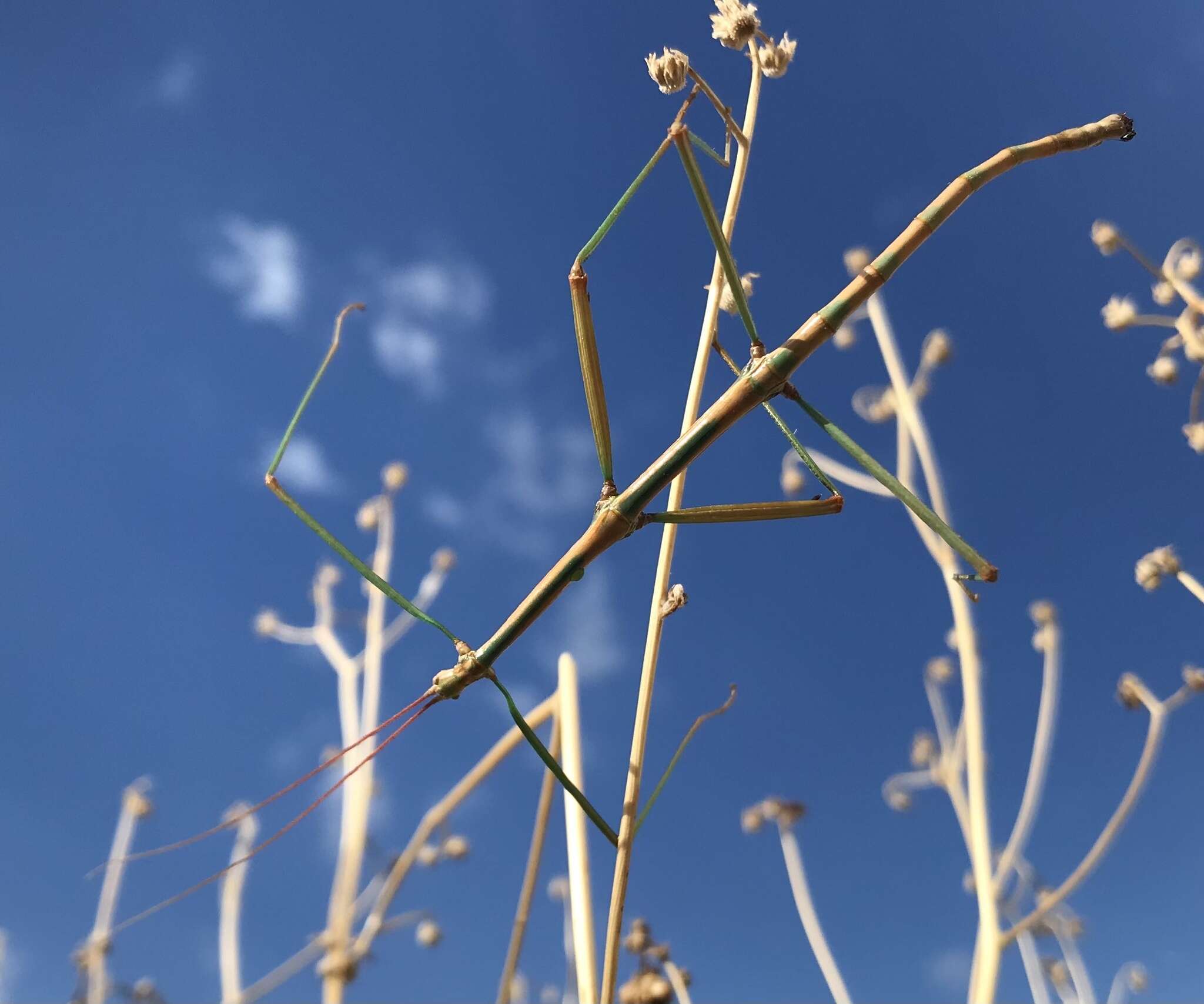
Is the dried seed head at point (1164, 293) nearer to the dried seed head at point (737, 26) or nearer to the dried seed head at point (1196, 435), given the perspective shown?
Answer: the dried seed head at point (1196, 435)

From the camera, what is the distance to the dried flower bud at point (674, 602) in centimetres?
158

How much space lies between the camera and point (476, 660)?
2303 millimetres

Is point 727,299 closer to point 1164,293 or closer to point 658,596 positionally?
point 658,596

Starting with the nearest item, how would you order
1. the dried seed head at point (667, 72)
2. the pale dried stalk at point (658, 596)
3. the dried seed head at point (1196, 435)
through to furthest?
the pale dried stalk at point (658, 596) < the dried seed head at point (667, 72) < the dried seed head at point (1196, 435)

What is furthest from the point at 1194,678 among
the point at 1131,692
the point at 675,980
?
the point at 675,980

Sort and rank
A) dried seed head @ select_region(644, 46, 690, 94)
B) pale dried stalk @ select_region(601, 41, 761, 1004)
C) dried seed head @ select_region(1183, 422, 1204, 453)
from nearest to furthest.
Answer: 1. pale dried stalk @ select_region(601, 41, 761, 1004)
2. dried seed head @ select_region(644, 46, 690, 94)
3. dried seed head @ select_region(1183, 422, 1204, 453)

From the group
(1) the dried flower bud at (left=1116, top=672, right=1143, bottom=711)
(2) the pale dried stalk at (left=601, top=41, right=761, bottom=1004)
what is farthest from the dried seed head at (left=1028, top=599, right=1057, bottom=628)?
(2) the pale dried stalk at (left=601, top=41, right=761, bottom=1004)

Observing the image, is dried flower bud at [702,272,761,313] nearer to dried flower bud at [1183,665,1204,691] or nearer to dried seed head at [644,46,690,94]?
dried seed head at [644,46,690,94]

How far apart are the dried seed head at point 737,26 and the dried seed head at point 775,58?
0.19ft

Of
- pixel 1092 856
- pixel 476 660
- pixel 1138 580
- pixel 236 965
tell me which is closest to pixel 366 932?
pixel 236 965

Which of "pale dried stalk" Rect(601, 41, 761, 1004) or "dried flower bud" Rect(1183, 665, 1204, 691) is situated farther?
"dried flower bud" Rect(1183, 665, 1204, 691)

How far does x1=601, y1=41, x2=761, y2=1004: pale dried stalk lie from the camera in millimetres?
1399

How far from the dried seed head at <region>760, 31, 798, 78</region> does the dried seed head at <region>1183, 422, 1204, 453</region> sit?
6.48 ft

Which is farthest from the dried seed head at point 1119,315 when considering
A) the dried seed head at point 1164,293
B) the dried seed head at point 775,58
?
the dried seed head at point 775,58
